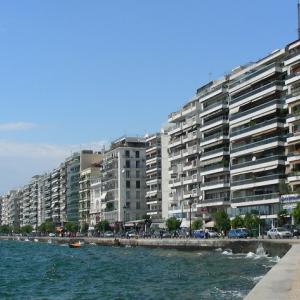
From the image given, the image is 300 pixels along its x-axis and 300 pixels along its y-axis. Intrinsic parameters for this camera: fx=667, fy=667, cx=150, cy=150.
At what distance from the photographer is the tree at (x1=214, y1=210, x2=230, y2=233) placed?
103750 millimetres

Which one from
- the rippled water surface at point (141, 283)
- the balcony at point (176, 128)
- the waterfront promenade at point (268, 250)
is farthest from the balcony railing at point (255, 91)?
the rippled water surface at point (141, 283)

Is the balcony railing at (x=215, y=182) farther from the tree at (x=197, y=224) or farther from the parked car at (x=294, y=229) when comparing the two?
the parked car at (x=294, y=229)

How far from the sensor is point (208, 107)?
122 m

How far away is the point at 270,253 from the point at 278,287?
144 ft

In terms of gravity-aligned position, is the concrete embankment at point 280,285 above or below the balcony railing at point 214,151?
below

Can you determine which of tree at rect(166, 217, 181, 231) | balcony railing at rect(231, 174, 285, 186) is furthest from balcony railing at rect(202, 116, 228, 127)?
tree at rect(166, 217, 181, 231)

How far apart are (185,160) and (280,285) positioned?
361 ft

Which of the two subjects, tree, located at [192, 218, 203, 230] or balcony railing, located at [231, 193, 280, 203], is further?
tree, located at [192, 218, 203, 230]

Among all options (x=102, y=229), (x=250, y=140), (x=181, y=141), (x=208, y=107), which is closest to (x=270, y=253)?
(x=250, y=140)

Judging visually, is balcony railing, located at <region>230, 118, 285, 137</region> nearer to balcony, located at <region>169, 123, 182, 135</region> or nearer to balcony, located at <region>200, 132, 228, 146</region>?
balcony, located at <region>200, 132, 228, 146</region>

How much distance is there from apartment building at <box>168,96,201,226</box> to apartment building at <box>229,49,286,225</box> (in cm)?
1666

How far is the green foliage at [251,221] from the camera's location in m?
95.6

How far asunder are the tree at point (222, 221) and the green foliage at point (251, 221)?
704cm

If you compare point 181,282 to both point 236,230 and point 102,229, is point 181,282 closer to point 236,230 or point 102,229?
point 236,230
